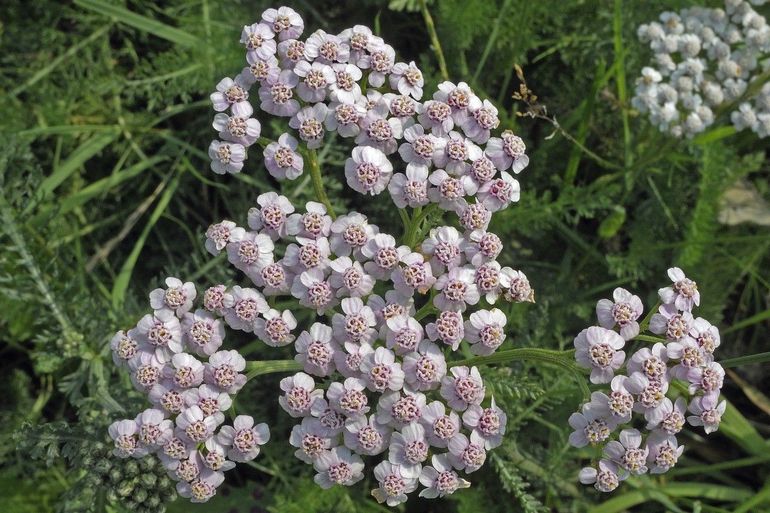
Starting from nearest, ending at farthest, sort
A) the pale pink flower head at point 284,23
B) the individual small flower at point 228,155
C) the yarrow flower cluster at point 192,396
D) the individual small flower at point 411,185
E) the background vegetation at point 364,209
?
the yarrow flower cluster at point 192,396, the individual small flower at point 411,185, the individual small flower at point 228,155, the pale pink flower head at point 284,23, the background vegetation at point 364,209

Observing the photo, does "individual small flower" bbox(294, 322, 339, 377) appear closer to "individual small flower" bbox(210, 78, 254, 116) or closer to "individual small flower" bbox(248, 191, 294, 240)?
"individual small flower" bbox(248, 191, 294, 240)

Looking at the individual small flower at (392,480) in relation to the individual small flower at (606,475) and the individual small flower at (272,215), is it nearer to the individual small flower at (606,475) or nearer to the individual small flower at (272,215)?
the individual small flower at (606,475)

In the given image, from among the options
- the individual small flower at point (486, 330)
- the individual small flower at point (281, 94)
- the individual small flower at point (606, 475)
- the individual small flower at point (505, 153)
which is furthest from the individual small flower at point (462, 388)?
the individual small flower at point (281, 94)

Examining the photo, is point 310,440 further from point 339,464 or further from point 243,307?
point 243,307

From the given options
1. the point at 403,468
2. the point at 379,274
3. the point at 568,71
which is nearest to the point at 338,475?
the point at 403,468

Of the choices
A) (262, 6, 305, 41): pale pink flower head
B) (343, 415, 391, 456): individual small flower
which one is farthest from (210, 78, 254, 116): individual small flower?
(343, 415, 391, 456): individual small flower

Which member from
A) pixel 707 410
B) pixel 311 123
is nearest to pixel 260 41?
pixel 311 123

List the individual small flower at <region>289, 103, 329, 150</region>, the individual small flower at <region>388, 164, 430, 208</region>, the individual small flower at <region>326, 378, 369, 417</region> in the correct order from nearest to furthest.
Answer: the individual small flower at <region>326, 378, 369, 417</region>
the individual small flower at <region>388, 164, 430, 208</region>
the individual small flower at <region>289, 103, 329, 150</region>
